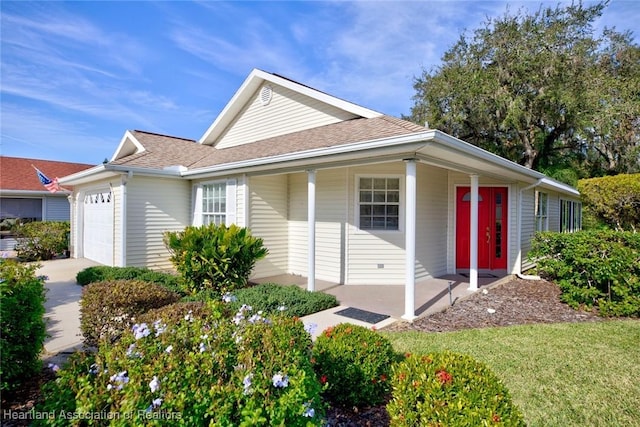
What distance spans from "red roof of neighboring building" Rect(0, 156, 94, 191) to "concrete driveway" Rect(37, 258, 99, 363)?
10.1m

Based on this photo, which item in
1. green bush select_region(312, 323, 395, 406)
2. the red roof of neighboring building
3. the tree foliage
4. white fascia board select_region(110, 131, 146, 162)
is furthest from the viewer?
the red roof of neighboring building

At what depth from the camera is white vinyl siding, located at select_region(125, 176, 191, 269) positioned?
9.26 m

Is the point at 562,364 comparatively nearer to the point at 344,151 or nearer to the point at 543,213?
the point at 344,151

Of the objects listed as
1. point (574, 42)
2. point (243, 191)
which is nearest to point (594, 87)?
point (574, 42)

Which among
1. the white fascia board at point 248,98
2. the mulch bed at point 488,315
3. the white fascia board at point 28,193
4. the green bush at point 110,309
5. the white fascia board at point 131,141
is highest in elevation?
the white fascia board at point 248,98

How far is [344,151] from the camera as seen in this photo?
20.1ft

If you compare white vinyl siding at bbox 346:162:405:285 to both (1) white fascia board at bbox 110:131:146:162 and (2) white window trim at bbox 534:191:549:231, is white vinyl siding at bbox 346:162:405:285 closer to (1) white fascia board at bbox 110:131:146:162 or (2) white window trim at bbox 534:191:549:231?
(2) white window trim at bbox 534:191:549:231

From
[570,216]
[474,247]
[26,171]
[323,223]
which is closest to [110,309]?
[323,223]

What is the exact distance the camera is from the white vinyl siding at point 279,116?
381 inches

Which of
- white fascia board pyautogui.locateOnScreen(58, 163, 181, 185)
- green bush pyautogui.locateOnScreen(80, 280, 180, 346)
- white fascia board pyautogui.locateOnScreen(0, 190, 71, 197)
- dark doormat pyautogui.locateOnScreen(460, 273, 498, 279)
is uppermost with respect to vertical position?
white fascia board pyautogui.locateOnScreen(58, 163, 181, 185)

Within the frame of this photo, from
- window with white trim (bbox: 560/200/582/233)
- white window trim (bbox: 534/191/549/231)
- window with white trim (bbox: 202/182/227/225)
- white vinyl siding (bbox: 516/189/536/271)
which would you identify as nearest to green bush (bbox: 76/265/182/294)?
window with white trim (bbox: 202/182/227/225)

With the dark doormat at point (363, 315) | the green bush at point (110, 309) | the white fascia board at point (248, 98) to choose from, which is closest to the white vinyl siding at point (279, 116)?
the white fascia board at point (248, 98)

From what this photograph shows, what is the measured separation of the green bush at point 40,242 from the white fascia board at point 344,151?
30.1 feet

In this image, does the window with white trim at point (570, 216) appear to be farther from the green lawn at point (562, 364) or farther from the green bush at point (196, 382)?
the green bush at point (196, 382)
